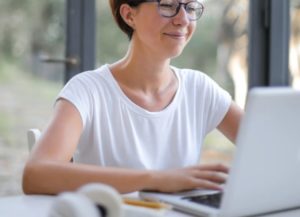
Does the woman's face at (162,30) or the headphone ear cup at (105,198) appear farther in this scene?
the woman's face at (162,30)

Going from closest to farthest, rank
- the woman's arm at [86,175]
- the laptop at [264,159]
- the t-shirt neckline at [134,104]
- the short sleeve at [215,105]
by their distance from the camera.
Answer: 1. the laptop at [264,159]
2. the woman's arm at [86,175]
3. the t-shirt neckline at [134,104]
4. the short sleeve at [215,105]

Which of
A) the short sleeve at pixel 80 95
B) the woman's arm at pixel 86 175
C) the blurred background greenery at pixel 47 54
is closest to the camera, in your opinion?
the woman's arm at pixel 86 175

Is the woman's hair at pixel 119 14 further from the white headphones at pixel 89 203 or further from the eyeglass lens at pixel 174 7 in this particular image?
the white headphones at pixel 89 203

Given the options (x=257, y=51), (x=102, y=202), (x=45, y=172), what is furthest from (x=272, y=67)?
(x=102, y=202)

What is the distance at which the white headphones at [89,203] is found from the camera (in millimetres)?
726

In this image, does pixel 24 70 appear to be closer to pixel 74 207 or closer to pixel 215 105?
pixel 215 105

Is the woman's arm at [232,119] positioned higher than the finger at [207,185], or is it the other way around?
the woman's arm at [232,119]

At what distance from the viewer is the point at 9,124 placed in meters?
3.06

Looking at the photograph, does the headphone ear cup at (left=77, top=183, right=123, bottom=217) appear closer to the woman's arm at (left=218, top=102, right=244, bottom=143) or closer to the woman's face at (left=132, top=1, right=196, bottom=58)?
the woman's face at (left=132, top=1, right=196, bottom=58)

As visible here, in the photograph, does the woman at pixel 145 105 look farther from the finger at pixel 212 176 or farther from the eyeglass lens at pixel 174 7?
the finger at pixel 212 176

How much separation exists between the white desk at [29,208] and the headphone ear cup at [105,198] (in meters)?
0.31

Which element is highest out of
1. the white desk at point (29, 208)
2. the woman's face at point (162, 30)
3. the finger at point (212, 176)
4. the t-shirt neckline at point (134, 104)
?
the woman's face at point (162, 30)

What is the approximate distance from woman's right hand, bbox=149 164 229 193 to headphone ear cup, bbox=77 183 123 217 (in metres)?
0.41

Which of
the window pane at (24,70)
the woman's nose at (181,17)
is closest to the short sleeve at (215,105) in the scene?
the woman's nose at (181,17)
